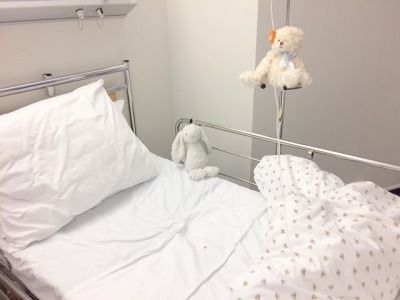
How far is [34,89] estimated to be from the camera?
148 centimetres

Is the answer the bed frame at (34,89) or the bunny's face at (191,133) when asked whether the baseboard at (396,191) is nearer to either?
the bunny's face at (191,133)

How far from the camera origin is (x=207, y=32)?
6.00 feet

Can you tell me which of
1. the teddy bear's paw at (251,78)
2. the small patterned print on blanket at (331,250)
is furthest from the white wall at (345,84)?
the small patterned print on blanket at (331,250)

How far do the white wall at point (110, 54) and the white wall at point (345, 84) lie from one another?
0.64 m

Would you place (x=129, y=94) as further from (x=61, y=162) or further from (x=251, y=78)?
(x=251, y=78)

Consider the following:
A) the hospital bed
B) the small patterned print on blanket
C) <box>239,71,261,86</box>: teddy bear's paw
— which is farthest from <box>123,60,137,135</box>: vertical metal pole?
the small patterned print on blanket

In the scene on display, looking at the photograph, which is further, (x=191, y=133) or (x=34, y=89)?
(x=191, y=133)

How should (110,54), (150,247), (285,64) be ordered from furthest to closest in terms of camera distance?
(110,54)
(150,247)
(285,64)

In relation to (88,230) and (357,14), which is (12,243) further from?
(357,14)

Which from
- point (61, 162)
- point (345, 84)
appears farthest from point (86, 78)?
point (345, 84)

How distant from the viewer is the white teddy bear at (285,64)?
1.03 meters

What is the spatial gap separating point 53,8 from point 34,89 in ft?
1.12

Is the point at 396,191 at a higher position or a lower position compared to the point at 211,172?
lower

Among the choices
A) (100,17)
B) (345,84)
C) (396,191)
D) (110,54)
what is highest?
(100,17)
